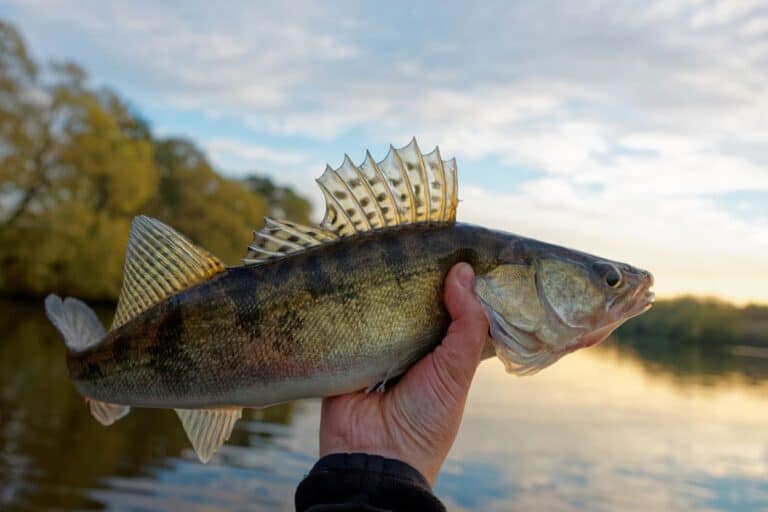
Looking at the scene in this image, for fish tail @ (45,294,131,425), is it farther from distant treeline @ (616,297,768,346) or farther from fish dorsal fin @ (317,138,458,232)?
distant treeline @ (616,297,768,346)

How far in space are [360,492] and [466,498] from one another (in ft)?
44.9

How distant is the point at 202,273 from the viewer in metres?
3.77

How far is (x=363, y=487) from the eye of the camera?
314 centimetres

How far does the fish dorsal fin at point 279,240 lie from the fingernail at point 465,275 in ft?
2.44

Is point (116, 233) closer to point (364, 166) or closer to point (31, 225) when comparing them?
point (31, 225)

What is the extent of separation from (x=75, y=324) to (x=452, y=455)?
16.6 metres

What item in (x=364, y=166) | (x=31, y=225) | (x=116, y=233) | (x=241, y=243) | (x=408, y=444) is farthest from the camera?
(x=241, y=243)

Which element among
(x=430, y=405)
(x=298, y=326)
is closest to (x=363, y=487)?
(x=430, y=405)

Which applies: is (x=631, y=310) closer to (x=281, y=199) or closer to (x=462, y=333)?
(x=462, y=333)

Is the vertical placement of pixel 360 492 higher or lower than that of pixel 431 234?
lower

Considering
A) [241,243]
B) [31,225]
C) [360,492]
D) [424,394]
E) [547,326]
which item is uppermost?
[241,243]

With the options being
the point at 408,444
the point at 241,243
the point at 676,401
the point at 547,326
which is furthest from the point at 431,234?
the point at 241,243

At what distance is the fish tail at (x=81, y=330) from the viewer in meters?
3.93

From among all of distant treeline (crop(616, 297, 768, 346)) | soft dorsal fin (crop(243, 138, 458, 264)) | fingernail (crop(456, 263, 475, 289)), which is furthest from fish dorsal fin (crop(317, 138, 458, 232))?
distant treeline (crop(616, 297, 768, 346))
